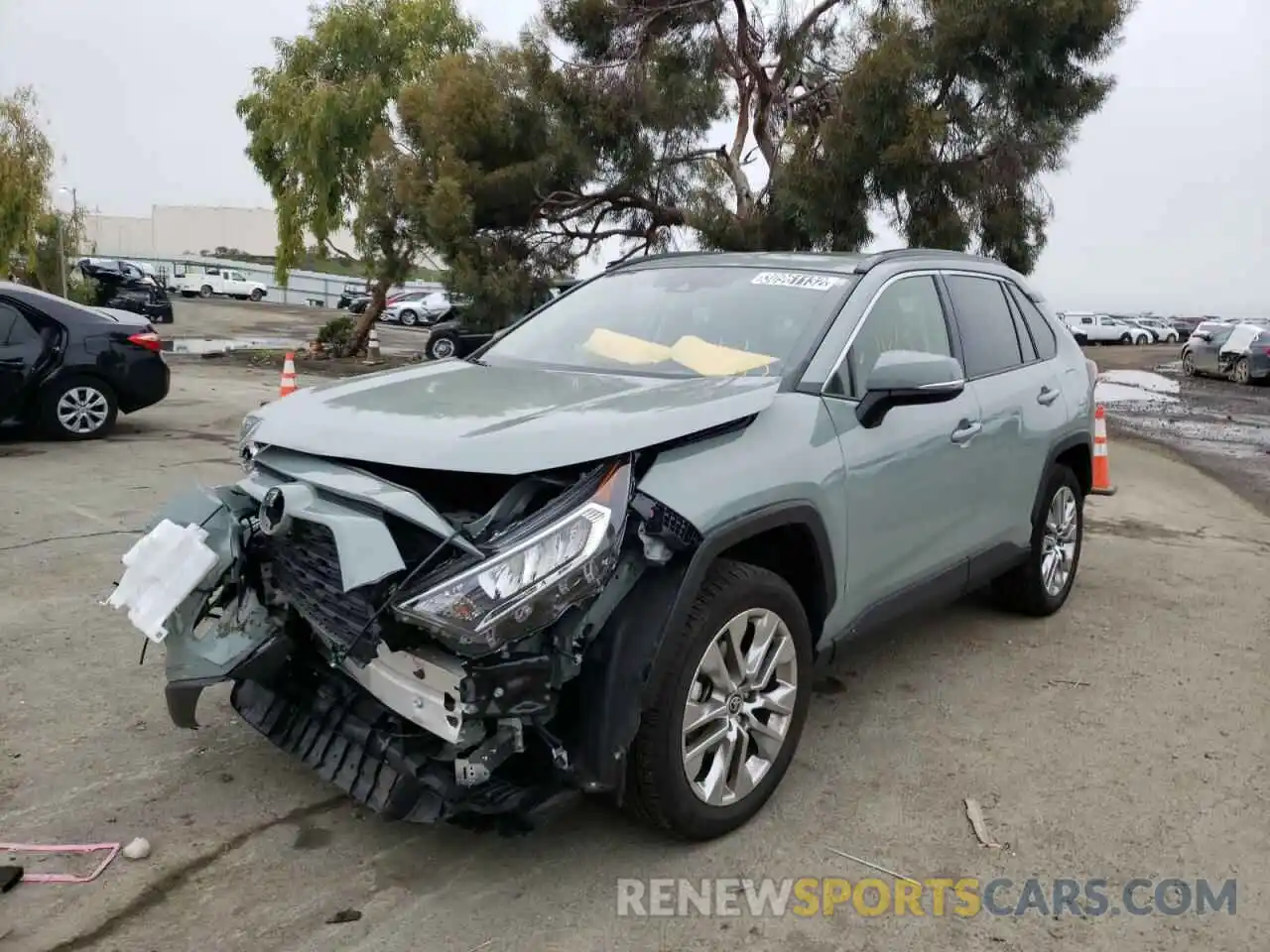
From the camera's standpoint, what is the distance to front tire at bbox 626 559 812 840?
2.91 metres

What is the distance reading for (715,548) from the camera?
9.73ft

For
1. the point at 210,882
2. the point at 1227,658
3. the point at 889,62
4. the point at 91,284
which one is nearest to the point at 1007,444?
the point at 1227,658

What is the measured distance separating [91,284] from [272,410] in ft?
111

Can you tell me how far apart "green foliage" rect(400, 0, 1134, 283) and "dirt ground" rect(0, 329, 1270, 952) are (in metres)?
8.73

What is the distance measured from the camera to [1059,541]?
17.8 feet

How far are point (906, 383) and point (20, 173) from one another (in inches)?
1252

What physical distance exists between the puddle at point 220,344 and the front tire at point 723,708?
2139 cm

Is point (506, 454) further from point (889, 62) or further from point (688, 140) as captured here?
point (688, 140)

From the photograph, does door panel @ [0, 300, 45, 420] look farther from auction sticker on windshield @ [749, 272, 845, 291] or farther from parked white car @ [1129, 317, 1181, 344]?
parked white car @ [1129, 317, 1181, 344]

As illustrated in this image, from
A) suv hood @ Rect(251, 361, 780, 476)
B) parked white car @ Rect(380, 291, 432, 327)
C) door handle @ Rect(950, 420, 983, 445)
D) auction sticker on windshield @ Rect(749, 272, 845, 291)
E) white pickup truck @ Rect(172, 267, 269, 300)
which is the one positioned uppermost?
white pickup truck @ Rect(172, 267, 269, 300)

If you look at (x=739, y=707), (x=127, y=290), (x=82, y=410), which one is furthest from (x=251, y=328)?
(x=739, y=707)

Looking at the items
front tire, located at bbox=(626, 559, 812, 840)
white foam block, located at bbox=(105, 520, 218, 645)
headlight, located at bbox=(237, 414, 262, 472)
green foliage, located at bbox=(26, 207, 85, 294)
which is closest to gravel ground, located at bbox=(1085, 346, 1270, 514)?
front tire, located at bbox=(626, 559, 812, 840)

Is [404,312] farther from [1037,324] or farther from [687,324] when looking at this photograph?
[687,324]

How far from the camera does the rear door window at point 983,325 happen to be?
4613 mm
